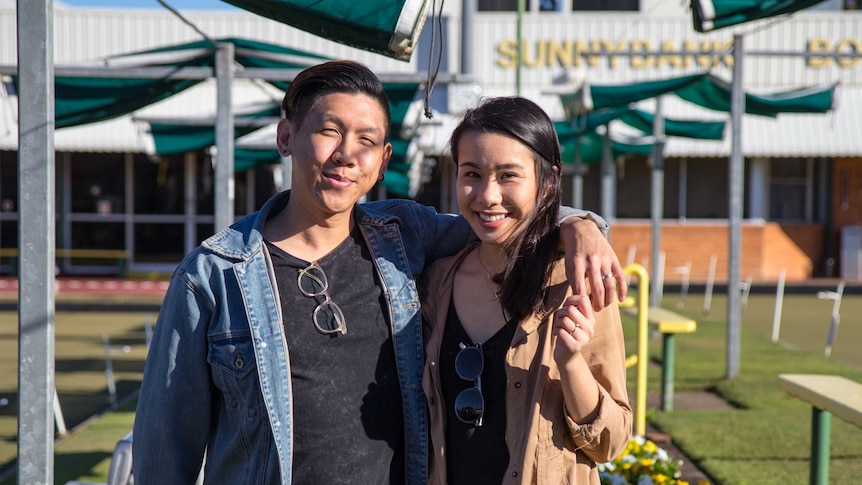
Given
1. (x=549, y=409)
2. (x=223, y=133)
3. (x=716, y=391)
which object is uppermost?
(x=223, y=133)

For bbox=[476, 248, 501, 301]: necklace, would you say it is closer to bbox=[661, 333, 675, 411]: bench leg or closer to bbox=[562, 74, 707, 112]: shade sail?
bbox=[661, 333, 675, 411]: bench leg

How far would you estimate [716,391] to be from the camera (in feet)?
28.8

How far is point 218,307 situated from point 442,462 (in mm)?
649

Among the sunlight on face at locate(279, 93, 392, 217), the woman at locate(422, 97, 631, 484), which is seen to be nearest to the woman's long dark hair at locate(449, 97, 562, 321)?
the woman at locate(422, 97, 631, 484)

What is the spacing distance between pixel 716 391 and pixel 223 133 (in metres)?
5.52

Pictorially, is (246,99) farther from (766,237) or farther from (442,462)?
(442,462)

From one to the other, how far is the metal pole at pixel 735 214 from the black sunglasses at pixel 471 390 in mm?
7136

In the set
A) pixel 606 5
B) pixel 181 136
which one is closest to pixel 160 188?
pixel 606 5

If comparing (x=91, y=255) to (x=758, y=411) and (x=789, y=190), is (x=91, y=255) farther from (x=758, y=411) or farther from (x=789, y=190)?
(x=758, y=411)

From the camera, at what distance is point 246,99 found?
848 inches

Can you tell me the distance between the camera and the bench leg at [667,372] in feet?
25.4

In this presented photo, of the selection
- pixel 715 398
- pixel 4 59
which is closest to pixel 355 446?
pixel 715 398

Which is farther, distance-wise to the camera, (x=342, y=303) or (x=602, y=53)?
(x=602, y=53)

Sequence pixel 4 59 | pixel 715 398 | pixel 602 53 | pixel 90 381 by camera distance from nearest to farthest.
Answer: pixel 715 398
pixel 90 381
pixel 602 53
pixel 4 59
